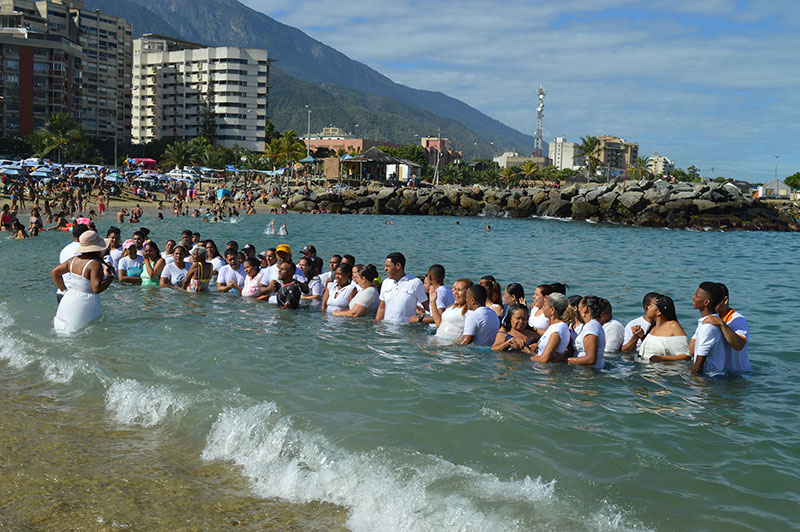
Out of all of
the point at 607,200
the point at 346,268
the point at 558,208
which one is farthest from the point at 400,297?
the point at 558,208

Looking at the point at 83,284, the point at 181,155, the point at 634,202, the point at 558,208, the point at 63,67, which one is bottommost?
the point at 83,284

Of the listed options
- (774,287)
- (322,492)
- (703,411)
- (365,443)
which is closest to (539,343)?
(703,411)

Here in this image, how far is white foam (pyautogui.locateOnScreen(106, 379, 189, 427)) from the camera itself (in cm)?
657

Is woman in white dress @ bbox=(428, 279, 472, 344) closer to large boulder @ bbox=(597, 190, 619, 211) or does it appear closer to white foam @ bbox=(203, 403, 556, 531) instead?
white foam @ bbox=(203, 403, 556, 531)

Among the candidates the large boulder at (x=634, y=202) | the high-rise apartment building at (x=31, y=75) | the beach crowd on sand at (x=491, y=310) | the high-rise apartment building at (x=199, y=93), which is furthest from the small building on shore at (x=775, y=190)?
the beach crowd on sand at (x=491, y=310)

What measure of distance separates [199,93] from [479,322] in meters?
137

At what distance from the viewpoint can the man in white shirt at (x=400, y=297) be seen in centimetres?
1010

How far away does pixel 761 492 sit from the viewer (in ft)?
16.5

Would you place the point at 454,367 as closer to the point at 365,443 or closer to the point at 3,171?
the point at 365,443

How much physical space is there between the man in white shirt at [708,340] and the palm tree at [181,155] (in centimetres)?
9770

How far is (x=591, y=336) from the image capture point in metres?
Result: 7.74

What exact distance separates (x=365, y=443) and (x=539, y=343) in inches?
125

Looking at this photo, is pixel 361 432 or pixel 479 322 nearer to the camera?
pixel 361 432

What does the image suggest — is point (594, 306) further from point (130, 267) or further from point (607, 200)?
point (607, 200)
